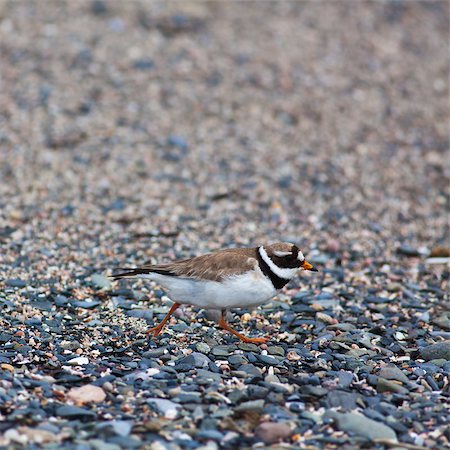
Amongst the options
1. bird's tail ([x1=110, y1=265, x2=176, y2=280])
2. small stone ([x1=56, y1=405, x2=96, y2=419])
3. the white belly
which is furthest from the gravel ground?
bird's tail ([x1=110, y1=265, x2=176, y2=280])

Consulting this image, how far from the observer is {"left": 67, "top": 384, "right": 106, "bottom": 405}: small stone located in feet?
15.7

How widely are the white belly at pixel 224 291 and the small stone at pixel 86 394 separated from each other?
4.00ft

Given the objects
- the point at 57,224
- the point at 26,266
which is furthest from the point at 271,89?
the point at 26,266

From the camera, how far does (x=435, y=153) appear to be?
475 inches

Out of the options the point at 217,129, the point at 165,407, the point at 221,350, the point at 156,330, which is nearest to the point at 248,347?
the point at 221,350

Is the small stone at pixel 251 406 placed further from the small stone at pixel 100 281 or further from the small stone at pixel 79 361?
the small stone at pixel 100 281

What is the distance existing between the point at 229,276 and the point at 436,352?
1791 mm

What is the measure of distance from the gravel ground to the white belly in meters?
0.36

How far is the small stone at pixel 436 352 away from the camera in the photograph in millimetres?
5959

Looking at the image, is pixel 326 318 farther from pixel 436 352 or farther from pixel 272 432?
pixel 272 432

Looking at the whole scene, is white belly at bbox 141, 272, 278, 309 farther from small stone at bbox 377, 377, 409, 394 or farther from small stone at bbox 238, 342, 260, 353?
small stone at bbox 377, 377, 409, 394

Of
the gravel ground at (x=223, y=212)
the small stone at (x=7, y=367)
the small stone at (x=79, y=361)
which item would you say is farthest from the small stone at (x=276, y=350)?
the small stone at (x=7, y=367)

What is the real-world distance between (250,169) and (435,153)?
135 inches

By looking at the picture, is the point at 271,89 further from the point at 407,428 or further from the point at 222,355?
the point at 407,428
